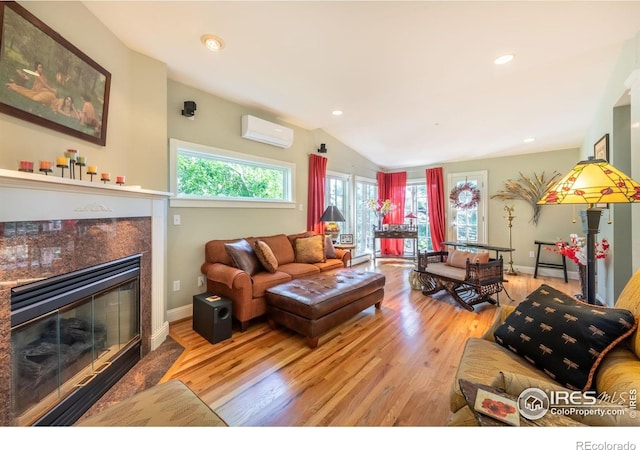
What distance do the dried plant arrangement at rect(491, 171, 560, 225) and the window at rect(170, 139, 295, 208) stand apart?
4254mm

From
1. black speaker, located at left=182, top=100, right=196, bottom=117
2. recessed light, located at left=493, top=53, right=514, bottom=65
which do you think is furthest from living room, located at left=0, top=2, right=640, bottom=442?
recessed light, located at left=493, top=53, right=514, bottom=65

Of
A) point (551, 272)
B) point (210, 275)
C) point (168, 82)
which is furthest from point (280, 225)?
point (551, 272)

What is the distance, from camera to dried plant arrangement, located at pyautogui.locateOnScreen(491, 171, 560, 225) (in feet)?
15.2

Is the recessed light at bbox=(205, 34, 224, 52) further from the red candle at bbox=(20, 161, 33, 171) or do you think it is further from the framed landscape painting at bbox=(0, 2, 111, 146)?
the red candle at bbox=(20, 161, 33, 171)

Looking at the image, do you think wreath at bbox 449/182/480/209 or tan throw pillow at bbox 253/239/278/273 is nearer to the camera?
tan throw pillow at bbox 253/239/278/273

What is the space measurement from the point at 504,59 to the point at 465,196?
354 cm

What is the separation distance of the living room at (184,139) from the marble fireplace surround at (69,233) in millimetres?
208

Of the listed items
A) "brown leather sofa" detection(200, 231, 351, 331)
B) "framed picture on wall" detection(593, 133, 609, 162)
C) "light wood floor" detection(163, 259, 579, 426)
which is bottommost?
"light wood floor" detection(163, 259, 579, 426)

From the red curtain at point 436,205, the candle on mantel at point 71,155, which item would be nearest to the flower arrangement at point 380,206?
the red curtain at point 436,205

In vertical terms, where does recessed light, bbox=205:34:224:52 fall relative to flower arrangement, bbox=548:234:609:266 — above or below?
above

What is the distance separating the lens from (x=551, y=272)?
460 cm

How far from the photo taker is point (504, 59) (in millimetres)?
2326

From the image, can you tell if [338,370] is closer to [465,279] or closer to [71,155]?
[465,279]

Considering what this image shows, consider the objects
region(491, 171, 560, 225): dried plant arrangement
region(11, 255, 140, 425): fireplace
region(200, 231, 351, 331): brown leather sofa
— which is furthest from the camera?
region(491, 171, 560, 225): dried plant arrangement
